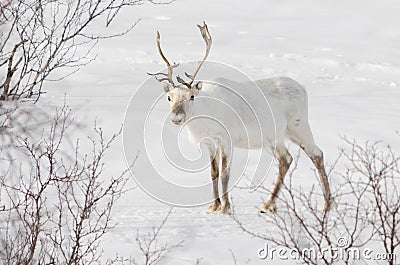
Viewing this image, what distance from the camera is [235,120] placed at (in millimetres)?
7484

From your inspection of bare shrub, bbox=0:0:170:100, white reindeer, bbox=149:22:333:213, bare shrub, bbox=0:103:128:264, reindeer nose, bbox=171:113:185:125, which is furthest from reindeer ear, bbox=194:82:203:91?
bare shrub, bbox=0:0:170:100

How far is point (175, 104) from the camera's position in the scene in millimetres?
6965

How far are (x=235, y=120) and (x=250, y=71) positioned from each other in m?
10.2

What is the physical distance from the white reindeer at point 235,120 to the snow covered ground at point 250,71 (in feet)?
1.53

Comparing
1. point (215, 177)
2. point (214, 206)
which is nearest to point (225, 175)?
point (215, 177)

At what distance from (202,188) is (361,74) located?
1013 cm

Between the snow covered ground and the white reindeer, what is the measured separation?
465 millimetres

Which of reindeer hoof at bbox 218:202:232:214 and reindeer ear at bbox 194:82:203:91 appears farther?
reindeer hoof at bbox 218:202:232:214

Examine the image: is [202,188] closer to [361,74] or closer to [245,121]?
[245,121]

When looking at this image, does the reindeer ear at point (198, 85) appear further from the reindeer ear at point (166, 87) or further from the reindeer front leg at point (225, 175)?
the reindeer front leg at point (225, 175)

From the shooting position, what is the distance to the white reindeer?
23.4 feet

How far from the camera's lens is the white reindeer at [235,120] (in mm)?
7117

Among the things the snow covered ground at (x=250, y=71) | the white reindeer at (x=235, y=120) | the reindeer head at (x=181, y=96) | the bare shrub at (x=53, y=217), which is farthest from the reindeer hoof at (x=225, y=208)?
the bare shrub at (x=53, y=217)

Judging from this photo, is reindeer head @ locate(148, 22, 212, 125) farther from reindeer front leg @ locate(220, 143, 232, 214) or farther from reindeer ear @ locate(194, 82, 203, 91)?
reindeer front leg @ locate(220, 143, 232, 214)
